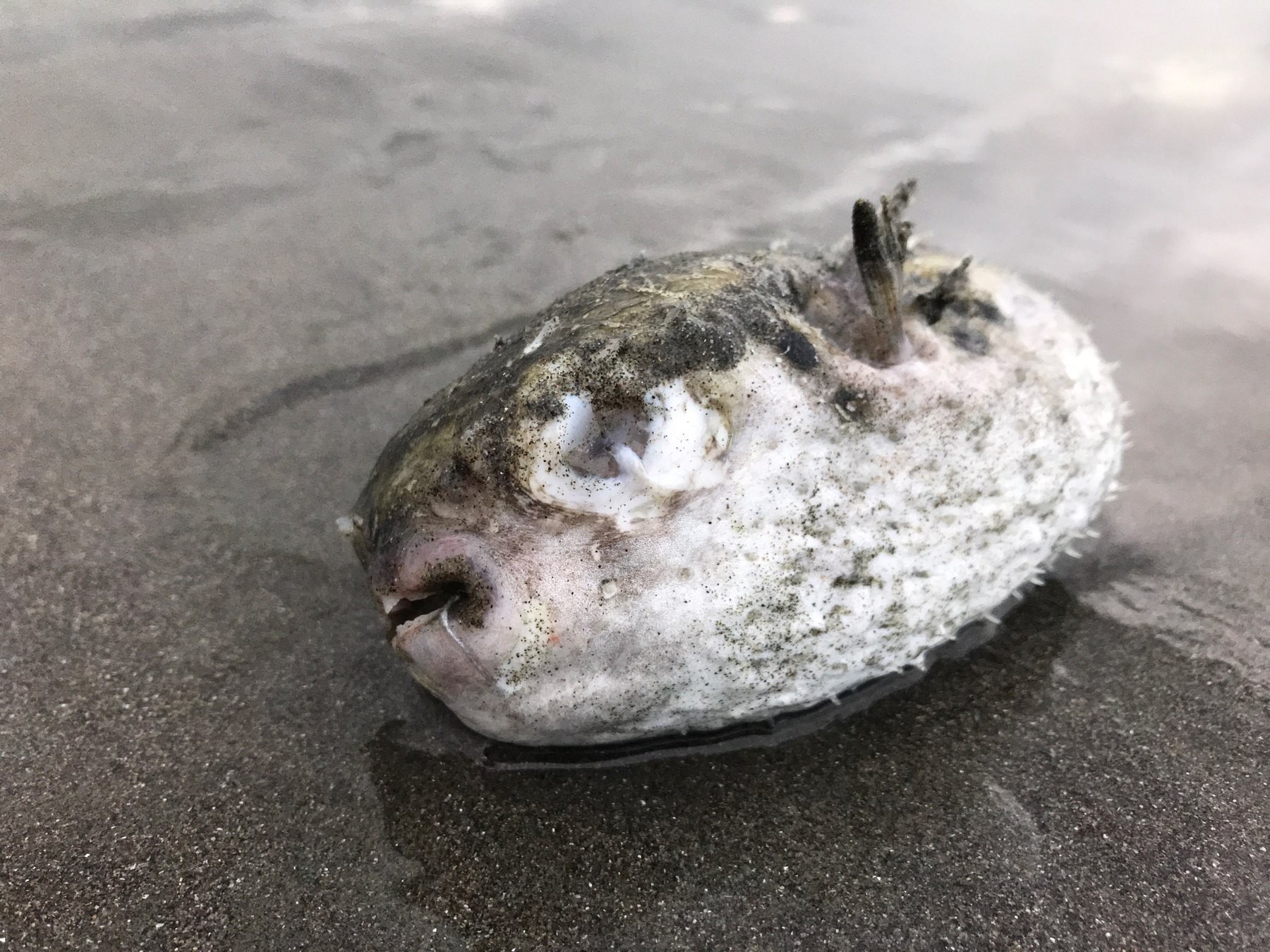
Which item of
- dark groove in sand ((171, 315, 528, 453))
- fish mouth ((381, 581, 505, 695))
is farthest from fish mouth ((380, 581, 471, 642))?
dark groove in sand ((171, 315, 528, 453))

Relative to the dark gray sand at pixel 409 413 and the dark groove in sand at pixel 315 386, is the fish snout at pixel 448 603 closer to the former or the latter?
the dark gray sand at pixel 409 413

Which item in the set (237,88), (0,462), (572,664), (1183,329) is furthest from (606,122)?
(572,664)

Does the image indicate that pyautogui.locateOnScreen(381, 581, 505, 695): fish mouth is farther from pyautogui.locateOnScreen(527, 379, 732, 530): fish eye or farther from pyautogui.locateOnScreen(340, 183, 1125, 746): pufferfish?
pyautogui.locateOnScreen(527, 379, 732, 530): fish eye

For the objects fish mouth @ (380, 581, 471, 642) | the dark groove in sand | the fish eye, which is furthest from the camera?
the dark groove in sand

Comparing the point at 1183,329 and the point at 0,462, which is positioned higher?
the point at 1183,329

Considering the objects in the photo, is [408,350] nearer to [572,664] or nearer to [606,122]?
[572,664]

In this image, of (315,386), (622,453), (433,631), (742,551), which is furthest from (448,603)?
(315,386)

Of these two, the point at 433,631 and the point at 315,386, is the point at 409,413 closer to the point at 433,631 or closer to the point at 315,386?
the point at 315,386

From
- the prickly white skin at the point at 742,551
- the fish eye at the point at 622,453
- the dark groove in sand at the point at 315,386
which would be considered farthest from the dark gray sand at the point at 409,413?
the fish eye at the point at 622,453
